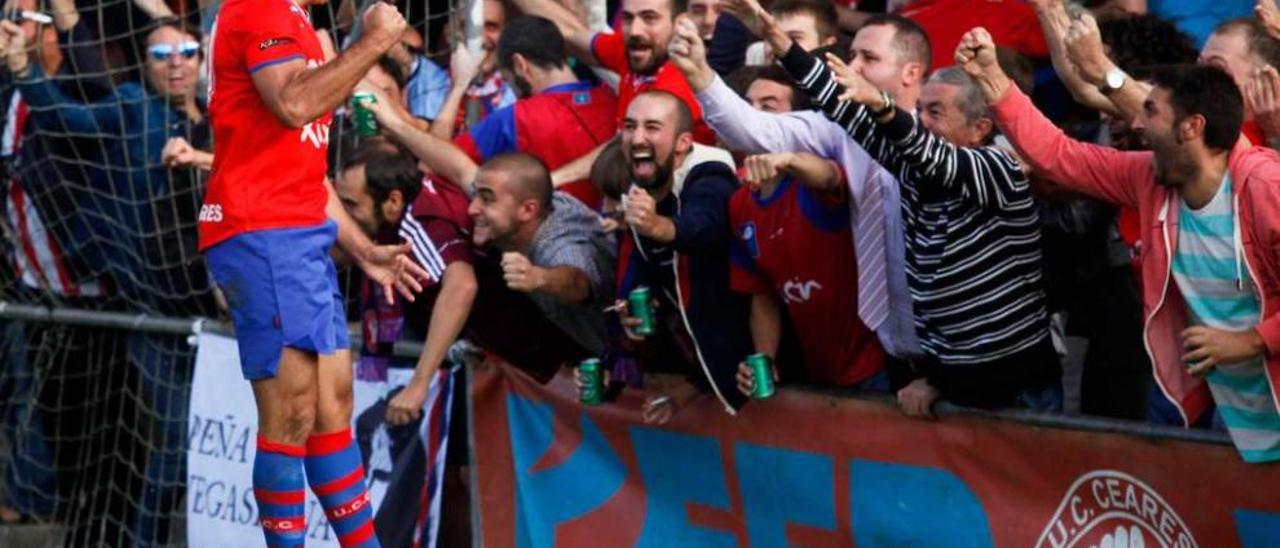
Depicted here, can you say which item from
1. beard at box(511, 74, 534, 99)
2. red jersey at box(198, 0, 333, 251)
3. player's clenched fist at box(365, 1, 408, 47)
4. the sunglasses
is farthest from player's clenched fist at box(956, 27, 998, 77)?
the sunglasses

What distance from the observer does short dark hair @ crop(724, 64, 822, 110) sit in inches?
288

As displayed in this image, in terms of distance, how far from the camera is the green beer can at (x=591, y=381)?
299 inches

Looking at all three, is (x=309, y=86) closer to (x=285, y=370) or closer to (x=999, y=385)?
(x=285, y=370)

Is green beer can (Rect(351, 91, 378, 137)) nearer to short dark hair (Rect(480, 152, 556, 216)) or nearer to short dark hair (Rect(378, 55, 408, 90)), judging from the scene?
short dark hair (Rect(480, 152, 556, 216))

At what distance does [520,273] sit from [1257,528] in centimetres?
260

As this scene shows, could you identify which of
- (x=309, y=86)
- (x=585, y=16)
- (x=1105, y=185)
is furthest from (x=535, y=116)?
Answer: (x=1105, y=185)

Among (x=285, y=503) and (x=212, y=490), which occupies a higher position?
(x=285, y=503)

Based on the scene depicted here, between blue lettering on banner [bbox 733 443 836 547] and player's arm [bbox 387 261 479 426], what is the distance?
117 cm

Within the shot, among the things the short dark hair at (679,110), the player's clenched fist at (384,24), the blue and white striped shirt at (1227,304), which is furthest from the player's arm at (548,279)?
the blue and white striped shirt at (1227,304)

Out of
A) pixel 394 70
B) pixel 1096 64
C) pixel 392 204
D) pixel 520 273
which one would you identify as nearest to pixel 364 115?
pixel 392 204

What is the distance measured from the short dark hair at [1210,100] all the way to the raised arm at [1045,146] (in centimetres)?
31

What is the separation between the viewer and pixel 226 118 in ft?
21.3

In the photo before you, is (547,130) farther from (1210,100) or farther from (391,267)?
(1210,100)

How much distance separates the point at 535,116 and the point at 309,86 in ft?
8.34
